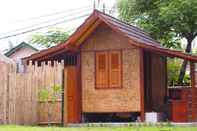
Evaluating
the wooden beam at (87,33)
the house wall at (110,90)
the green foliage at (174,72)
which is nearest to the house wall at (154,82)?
the house wall at (110,90)

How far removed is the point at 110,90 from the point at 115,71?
30.8 inches

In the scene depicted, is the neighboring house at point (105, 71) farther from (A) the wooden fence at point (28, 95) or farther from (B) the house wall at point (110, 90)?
(A) the wooden fence at point (28, 95)

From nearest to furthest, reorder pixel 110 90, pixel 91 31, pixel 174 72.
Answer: pixel 110 90 < pixel 91 31 < pixel 174 72

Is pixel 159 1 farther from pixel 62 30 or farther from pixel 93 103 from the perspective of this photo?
pixel 62 30

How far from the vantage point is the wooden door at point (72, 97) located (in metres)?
21.8

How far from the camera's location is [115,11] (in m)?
38.3

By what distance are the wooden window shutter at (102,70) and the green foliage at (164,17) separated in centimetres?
781

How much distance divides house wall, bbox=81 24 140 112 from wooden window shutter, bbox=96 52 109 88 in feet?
0.57

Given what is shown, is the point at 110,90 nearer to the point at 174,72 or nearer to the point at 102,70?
the point at 102,70

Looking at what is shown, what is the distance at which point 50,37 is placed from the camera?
45.0 metres

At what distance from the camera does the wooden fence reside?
63.9 ft

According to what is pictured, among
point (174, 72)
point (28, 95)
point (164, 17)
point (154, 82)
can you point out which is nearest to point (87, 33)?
point (28, 95)

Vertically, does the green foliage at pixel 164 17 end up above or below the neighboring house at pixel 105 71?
above

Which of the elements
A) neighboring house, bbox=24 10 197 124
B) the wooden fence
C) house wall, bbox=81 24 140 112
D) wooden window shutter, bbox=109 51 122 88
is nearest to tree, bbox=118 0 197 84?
neighboring house, bbox=24 10 197 124
